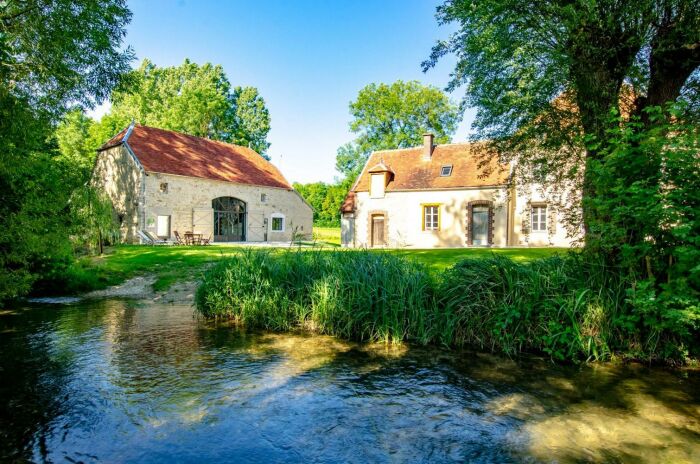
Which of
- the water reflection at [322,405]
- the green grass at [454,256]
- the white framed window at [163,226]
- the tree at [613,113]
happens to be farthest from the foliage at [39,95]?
the white framed window at [163,226]

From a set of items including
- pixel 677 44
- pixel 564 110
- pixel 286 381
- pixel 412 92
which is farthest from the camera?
pixel 412 92

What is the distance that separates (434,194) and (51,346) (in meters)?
19.5

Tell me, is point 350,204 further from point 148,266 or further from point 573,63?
point 573,63

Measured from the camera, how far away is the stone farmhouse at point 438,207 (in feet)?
69.6

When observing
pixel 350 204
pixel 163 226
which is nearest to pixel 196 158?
pixel 163 226

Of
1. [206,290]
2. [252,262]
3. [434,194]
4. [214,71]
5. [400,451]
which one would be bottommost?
[400,451]

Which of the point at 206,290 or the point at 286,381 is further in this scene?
the point at 206,290

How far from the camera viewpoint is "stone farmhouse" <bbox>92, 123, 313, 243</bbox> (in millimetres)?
23609

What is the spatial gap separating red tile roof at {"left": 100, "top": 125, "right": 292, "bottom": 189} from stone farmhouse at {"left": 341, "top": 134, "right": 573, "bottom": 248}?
7.45 meters

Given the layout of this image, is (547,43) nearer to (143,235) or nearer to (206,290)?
(206,290)

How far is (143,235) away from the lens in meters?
22.9

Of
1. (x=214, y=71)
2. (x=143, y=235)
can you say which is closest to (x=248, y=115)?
(x=214, y=71)

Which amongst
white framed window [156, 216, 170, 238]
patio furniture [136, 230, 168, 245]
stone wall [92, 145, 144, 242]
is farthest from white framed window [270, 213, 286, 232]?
stone wall [92, 145, 144, 242]

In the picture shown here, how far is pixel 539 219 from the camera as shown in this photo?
68.9 feet
